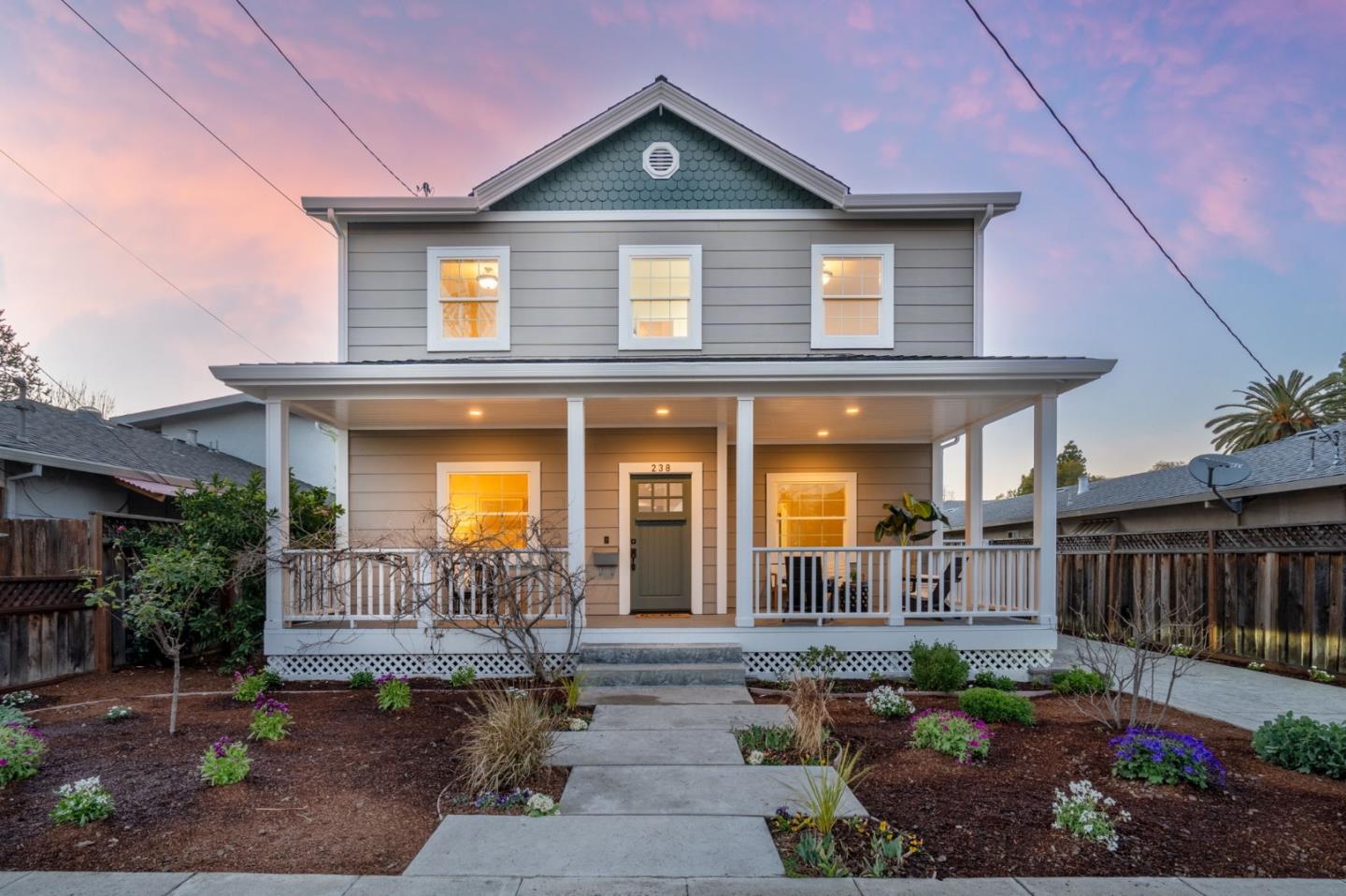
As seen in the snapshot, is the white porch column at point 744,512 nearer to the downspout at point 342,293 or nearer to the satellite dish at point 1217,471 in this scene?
the downspout at point 342,293

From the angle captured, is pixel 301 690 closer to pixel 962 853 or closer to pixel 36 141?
pixel 962 853

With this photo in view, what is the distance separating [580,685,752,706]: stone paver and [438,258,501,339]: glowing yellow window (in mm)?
4987

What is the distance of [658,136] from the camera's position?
369 inches

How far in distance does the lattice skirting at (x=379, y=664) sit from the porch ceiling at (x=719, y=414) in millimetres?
2772

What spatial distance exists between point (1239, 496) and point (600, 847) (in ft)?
35.0

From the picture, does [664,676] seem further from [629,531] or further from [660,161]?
[660,161]

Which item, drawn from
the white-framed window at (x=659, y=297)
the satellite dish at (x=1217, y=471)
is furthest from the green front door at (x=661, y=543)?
the satellite dish at (x=1217, y=471)

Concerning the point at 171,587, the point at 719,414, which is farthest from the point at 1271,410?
the point at 171,587

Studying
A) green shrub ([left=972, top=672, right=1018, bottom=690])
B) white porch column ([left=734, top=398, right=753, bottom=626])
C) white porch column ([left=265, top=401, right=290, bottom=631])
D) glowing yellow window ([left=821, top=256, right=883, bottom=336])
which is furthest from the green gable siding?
green shrub ([left=972, top=672, right=1018, bottom=690])

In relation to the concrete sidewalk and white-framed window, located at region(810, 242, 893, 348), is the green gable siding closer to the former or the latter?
white-framed window, located at region(810, 242, 893, 348)

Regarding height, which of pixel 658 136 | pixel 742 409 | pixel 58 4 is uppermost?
pixel 58 4

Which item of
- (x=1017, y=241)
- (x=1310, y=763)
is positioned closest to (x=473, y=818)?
(x=1310, y=763)

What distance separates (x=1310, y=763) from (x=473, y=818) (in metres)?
5.25

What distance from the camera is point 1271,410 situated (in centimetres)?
1939
